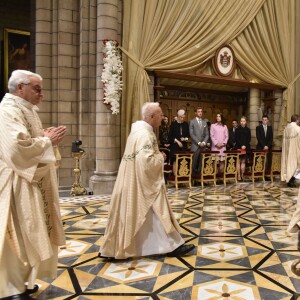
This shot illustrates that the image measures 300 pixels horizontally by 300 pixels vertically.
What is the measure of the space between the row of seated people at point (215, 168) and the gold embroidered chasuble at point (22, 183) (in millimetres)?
5170

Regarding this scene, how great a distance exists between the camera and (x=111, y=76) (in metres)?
6.90

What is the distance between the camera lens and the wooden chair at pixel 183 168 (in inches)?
297

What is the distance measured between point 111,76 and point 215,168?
9.94 feet

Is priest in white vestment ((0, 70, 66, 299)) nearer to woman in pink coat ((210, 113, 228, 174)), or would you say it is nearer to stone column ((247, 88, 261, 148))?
woman in pink coat ((210, 113, 228, 174))

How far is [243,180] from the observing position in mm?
8859

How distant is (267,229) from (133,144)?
2136 mm

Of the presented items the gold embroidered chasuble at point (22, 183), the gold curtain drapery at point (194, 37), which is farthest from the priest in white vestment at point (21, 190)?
the gold curtain drapery at point (194, 37)

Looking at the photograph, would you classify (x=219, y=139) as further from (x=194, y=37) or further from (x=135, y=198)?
(x=135, y=198)

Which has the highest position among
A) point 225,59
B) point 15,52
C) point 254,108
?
point 15,52

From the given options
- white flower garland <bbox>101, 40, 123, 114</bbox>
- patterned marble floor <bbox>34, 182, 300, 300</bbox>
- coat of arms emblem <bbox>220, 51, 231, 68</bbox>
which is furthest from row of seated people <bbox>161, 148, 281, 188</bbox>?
coat of arms emblem <bbox>220, 51, 231, 68</bbox>

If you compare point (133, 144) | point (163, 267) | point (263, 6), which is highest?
point (263, 6)

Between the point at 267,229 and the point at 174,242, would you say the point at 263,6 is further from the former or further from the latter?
the point at 174,242

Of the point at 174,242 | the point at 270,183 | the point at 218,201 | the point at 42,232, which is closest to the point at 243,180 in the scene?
the point at 270,183

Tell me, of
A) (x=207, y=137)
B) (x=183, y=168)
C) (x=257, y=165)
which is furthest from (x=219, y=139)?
(x=183, y=168)
